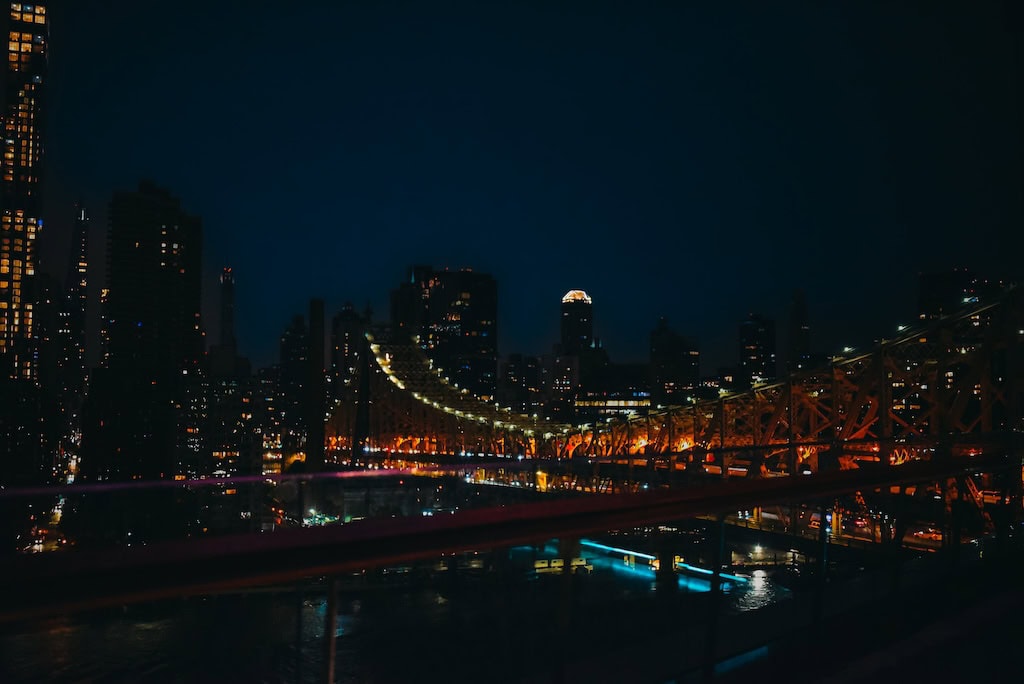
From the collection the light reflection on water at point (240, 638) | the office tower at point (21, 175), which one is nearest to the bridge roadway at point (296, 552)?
the light reflection on water at point (240, 638)

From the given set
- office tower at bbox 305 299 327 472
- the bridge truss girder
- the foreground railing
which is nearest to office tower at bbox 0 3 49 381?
office tower at bbox 305 299 327 472

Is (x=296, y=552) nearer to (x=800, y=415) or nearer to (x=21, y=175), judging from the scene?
(x=800, y=415)

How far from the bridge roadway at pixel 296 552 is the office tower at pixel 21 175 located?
84.3 metres

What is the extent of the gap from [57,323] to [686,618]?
13029 cm

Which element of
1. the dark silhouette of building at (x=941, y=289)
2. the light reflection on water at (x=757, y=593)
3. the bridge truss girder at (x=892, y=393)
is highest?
the dark silhouette of building at (x=941, y=289)

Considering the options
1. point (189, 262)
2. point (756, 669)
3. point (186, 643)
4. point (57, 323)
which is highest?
point (189, 262)

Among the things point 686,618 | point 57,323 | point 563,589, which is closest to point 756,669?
point 686,618

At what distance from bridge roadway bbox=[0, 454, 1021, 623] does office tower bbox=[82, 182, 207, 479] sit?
2668 inches

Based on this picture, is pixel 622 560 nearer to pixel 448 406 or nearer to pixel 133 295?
pixel 448 406

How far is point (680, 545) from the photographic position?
3.98 meters

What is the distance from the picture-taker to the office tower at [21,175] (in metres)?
85.3

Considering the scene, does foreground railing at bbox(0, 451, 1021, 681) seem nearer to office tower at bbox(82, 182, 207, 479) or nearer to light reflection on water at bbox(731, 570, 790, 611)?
light reflection on water at bbox(731, 570, 790, 611)

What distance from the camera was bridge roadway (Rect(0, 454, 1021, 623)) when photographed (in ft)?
7.47

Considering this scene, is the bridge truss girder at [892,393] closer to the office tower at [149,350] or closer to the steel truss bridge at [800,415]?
the steel truss bridge at [800,415]
